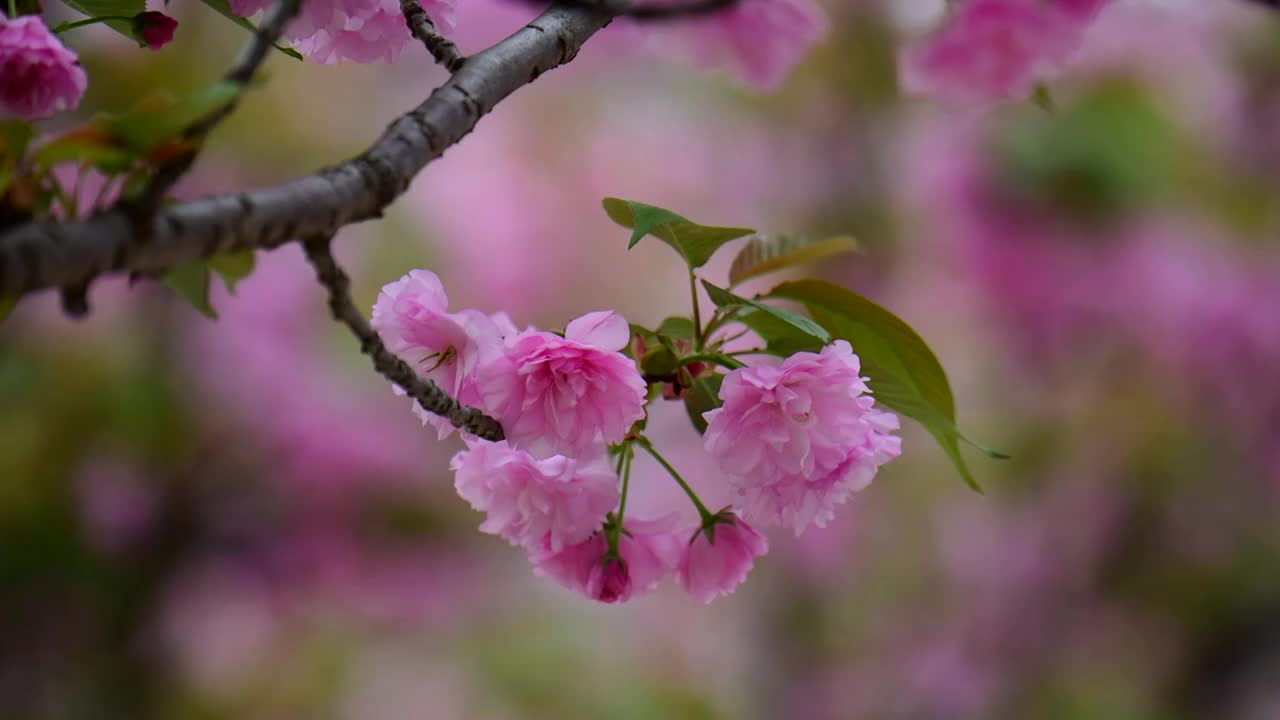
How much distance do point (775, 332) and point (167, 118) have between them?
314 mm

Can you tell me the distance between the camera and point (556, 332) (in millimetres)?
547

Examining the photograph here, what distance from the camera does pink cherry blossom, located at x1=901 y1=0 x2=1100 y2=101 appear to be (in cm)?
93

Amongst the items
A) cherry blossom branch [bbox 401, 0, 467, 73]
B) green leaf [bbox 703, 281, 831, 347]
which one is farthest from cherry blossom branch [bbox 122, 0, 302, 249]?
green leaf [bbox 703, 281, 831, 347]

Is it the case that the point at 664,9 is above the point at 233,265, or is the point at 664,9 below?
above

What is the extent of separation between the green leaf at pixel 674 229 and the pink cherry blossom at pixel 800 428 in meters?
0.06

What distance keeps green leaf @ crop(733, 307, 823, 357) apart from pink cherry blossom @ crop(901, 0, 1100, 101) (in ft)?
1.56

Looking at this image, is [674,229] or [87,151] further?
[674,229]

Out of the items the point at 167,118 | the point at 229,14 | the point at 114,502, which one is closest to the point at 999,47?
the point at 229,14

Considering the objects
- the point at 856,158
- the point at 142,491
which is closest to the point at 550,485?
the point at 142,491

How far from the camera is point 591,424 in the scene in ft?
1.74

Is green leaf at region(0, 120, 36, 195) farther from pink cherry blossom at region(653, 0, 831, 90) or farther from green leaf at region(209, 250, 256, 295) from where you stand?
pink cherry blossom at region(653, 0, 831, 90)

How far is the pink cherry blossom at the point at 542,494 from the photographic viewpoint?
0.57 meters

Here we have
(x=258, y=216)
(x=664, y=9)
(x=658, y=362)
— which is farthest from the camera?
(x=658, y=362)

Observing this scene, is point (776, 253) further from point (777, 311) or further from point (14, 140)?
point (14, 140)
